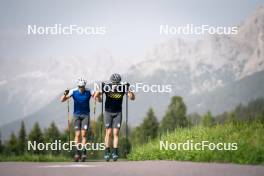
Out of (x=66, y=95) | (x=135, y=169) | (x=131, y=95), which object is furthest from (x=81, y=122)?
(x=135, y=169)

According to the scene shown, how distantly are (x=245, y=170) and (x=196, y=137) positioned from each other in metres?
3.91

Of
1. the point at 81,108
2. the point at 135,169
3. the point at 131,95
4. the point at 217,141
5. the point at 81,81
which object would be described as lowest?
the point at 135,169

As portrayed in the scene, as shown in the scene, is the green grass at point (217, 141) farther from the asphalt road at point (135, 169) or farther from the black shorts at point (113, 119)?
the black shorts at point (113, 119)

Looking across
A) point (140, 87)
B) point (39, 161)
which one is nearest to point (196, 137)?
point (140, 87)

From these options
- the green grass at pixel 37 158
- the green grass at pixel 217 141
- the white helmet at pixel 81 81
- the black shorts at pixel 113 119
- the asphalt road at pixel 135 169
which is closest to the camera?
the asphalt road at pixel 135 169

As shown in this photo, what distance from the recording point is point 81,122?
49.4ft

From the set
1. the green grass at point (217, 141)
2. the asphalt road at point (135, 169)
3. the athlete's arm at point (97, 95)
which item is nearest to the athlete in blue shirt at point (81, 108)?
the athlete's arm at point (97, 95)

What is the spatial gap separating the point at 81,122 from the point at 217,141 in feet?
9.73

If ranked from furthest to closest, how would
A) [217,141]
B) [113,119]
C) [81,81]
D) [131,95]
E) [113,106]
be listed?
[217,141] → [113,119] → [113,106] → [81,81] → [131,95]

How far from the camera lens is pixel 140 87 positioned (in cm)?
1532

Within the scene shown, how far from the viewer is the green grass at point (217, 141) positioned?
14243mm

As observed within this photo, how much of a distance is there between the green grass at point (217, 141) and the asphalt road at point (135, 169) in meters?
1.00

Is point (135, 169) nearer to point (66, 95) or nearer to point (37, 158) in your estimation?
point (66, 95)

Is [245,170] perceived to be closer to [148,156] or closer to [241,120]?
[148,156]
